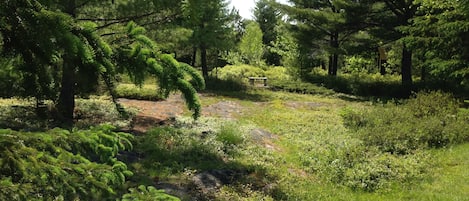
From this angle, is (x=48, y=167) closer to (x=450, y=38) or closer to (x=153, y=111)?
(x=153, y=111)

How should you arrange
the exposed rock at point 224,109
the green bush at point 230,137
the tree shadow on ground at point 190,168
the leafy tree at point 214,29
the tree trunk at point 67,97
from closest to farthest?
the tree shadow on ground at point 190,168
the green bush at point 230,137
the tree trunk at point 67,97
the exposed rock at point 224,109
the leafy tree at point 214,29

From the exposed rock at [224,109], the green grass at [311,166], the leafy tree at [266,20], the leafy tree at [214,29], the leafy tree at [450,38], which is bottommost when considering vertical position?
the green grass at [311,166]

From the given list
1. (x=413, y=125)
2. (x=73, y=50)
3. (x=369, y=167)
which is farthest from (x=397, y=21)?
(x=73, y=50)

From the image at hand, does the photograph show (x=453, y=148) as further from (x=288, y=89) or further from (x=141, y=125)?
(x=288, y=89)

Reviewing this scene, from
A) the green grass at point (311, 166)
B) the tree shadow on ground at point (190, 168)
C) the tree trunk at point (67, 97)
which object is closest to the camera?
the tree shadow on ground at point (190, 168)

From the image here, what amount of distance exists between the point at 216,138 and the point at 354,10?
14909mm

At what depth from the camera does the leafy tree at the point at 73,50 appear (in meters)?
2.35

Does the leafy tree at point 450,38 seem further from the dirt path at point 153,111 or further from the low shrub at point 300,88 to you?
the dirt path at point 153,111

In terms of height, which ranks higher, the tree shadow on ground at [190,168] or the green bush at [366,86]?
the green bush at [366,86]

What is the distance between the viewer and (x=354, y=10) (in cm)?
2159

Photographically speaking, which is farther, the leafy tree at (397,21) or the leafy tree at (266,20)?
the leafy tree at (266,20)

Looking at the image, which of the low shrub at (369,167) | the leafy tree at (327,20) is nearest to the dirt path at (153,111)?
the low shrub at (369,167)

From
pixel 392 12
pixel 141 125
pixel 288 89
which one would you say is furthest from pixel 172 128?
pixel 392 12

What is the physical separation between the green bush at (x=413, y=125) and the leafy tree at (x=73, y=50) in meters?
7.44
